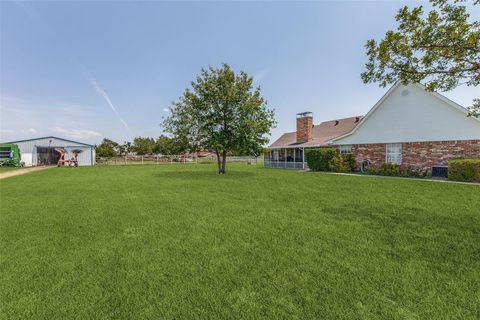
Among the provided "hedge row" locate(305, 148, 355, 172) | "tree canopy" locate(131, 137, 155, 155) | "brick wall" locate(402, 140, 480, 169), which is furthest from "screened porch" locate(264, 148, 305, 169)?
"tree canopy" locate(131, 137, 155, 155)

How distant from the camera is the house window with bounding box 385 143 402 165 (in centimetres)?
1683

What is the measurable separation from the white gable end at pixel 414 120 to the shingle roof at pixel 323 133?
4872 millimetres

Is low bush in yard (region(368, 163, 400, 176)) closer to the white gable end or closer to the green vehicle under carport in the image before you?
the white gable end

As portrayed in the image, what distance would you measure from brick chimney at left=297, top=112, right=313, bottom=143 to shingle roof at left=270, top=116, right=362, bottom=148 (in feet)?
2.40

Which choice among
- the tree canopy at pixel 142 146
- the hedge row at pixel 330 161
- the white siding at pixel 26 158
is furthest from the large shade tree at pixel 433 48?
the tree canopy at pixel 142 146

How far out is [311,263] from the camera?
3.60 metres

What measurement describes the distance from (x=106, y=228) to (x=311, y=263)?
444cm

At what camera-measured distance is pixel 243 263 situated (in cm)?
366

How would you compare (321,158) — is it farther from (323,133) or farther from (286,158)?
(323,133)

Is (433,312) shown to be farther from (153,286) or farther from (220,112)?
(220,112)

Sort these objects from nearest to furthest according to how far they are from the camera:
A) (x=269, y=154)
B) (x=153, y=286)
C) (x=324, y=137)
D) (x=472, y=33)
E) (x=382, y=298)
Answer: (x=382, y=298)
(x=153, y=286)
(x=472, y=33)
(x=324, y=137)
(x=269, y=154)

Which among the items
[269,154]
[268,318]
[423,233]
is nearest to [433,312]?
[268,318]

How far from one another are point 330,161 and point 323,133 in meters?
8.55

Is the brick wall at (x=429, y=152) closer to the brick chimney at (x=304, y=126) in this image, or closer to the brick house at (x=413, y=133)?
the brick house at (x=413, y=133)
